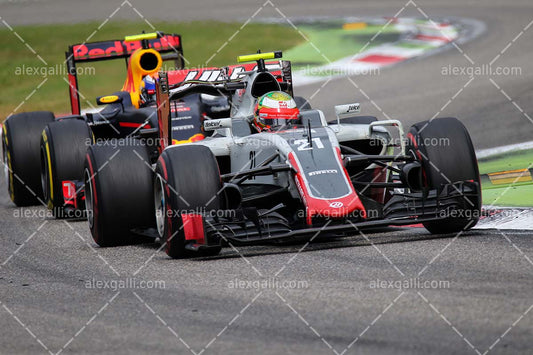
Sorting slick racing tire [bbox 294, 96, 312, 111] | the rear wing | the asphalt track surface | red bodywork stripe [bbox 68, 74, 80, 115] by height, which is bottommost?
the asphalt track surface

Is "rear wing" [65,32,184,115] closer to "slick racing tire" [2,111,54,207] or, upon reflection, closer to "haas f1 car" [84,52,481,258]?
"slick racing tire" [2,111,54,207]

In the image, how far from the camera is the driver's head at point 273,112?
33.1 feet

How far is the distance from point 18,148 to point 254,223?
555 cm

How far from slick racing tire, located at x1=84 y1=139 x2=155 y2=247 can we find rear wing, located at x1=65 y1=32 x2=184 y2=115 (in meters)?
4.57

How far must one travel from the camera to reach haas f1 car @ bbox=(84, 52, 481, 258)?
8.60 m

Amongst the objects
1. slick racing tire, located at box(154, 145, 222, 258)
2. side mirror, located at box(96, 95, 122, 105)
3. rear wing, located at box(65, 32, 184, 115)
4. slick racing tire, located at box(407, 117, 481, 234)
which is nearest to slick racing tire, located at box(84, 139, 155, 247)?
slick racing tire, located at box(154, 145, 222, 258)

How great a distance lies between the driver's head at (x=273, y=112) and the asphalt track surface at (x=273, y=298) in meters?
1.49

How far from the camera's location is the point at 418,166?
9344 millimetres

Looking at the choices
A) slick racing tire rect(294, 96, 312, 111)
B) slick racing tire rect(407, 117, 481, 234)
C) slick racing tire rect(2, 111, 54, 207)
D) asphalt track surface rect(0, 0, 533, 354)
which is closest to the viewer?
asphalt track surface rect(0, 0, 533, 354)

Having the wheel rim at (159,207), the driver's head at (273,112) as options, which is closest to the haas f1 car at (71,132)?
the driver's head at (273,112)

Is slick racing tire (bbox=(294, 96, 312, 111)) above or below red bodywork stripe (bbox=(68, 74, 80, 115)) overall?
below

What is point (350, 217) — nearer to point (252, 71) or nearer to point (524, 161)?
point (252, 71)

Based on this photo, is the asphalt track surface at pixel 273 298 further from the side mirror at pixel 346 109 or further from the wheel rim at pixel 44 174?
the side mirror at pixel 346 109

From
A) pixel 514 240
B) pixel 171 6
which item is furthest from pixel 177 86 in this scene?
pixel 171 6
